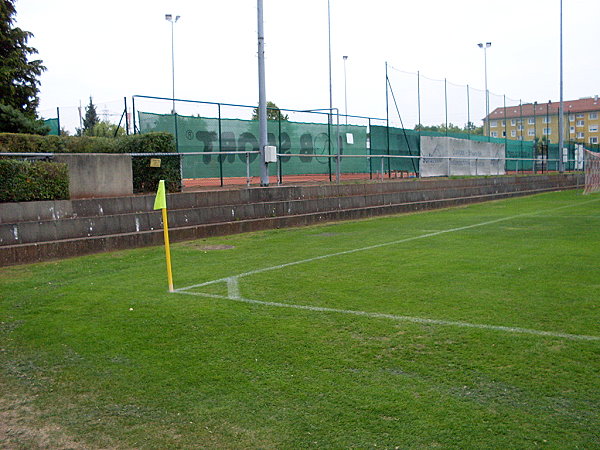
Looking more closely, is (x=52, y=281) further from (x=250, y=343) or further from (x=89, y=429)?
(x=89, y=429)

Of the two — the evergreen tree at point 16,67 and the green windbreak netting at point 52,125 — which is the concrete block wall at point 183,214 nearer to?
the green windbreak netting at point 52,125

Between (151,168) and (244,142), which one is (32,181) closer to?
(151,168)

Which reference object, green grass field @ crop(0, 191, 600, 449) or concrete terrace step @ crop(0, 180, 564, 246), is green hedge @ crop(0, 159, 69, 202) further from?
green grass field @ crop(0, 191, 600, 449)

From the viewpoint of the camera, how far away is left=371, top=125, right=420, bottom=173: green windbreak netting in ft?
88.6

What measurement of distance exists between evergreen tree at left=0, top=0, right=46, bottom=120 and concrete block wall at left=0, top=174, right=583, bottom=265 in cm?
1592

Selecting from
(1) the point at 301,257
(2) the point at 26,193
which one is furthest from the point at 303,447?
(2) the point at 26,193

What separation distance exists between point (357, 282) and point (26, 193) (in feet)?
23.1

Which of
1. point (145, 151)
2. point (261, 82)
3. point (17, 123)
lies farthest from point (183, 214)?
point (17, 123)

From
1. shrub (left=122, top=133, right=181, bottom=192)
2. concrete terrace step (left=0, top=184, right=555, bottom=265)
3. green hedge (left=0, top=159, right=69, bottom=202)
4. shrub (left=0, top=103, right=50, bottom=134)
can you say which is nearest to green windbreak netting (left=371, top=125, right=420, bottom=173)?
concrete terrace step (left=0, top=184, right=555, bottom=265)

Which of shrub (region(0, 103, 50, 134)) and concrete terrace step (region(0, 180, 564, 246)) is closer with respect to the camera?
concrete terrace step (region(0, 180, 564, 246))

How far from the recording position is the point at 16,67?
27.6 meters

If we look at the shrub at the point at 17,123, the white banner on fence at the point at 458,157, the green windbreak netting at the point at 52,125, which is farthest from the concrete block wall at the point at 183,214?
the green windbreak netting at the point at 52,125

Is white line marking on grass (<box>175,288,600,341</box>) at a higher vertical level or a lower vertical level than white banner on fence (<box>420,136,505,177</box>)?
lower

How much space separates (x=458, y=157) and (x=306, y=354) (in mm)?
26392
